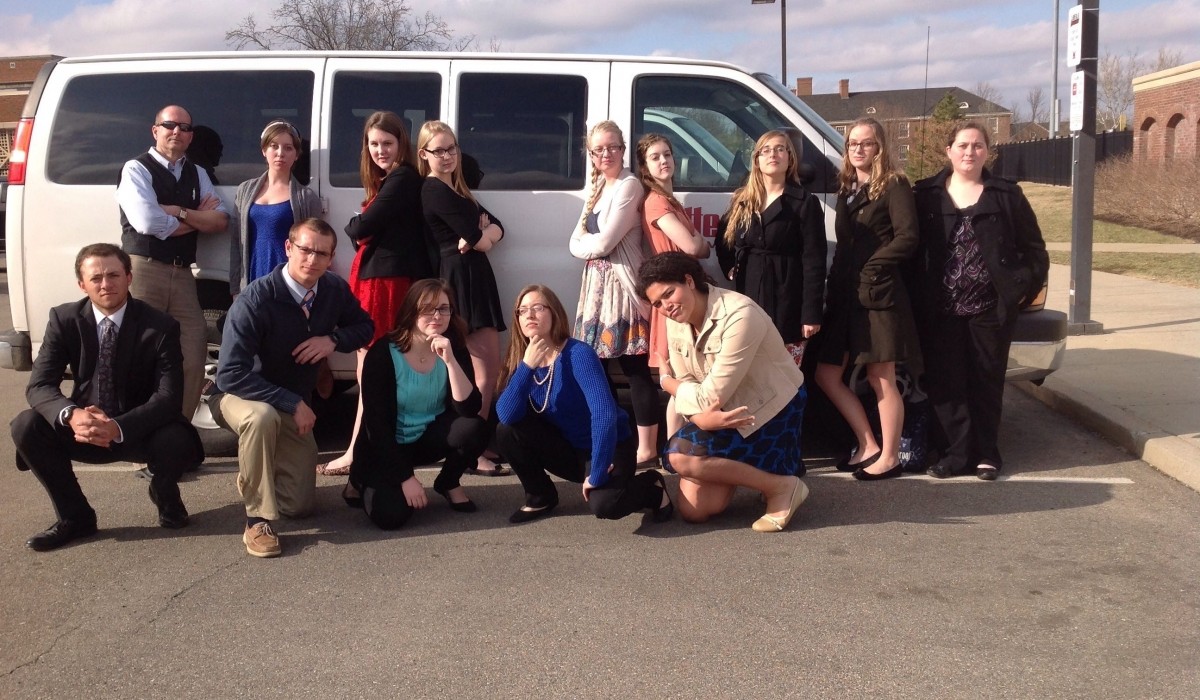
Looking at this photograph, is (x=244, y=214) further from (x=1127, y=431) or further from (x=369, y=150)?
(x=1127, y=431)

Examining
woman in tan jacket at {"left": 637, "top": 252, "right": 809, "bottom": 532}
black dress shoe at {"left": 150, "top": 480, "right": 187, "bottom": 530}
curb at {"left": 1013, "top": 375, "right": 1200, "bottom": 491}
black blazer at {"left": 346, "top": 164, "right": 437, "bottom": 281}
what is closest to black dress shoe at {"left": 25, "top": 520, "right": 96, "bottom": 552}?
black dress shoe at {"left": 150, "top": 480, "right": 187, "bottom": 530}

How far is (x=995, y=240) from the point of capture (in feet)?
18.1

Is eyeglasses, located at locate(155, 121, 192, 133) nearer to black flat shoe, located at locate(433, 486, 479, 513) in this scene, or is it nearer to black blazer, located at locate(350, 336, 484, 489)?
black blazer, located at locate(350, 336, 484, 489)

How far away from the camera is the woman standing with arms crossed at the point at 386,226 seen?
18.3ft

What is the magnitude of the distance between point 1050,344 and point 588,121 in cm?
283

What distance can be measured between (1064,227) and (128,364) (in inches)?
887

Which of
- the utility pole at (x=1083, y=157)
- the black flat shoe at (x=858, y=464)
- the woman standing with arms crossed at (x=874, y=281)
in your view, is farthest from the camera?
the utility pole at (x=1083, y=157)

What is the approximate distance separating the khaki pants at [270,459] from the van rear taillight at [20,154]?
1913mm

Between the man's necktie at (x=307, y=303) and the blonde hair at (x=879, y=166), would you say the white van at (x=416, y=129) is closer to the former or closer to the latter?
the blonde hair at (x=879, y=166)

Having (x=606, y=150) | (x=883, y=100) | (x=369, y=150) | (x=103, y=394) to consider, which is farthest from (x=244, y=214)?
(x=883, y=100)

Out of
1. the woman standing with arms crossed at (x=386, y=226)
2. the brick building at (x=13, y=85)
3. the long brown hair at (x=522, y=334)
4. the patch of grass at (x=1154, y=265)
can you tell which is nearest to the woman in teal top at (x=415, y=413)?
the long brown hair at (x=522, y=334)

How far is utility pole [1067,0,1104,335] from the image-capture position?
32.4 ft

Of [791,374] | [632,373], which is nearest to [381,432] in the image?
[632,373]

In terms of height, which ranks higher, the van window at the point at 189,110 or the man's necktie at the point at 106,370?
the van window at the point at 189,110
